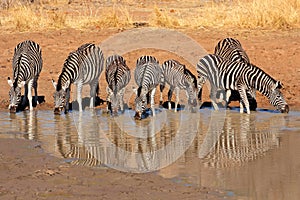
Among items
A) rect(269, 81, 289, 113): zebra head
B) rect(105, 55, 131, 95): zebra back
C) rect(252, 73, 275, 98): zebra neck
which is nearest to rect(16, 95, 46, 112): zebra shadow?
rect(105, 55, 131, 95): zebra back

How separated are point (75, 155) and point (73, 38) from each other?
10.1m

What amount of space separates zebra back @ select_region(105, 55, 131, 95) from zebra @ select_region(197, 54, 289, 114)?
1789 millimetres

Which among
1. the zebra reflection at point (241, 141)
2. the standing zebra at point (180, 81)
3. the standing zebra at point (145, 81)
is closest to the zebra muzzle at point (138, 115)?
the standing zebra at point (145, 81)

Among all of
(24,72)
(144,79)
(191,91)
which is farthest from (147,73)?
(24,72)

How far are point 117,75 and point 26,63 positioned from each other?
6.36 feet

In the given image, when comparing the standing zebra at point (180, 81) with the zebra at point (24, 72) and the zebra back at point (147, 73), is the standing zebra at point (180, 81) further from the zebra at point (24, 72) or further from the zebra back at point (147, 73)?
the zebra at point (24, 72)

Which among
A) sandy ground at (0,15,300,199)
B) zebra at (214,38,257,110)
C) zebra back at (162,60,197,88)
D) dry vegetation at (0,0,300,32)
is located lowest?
sandy ground at (0,15,300,199)

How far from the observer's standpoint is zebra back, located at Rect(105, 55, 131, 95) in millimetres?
12688

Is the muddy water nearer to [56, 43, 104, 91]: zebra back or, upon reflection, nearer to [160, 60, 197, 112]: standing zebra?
[160, 60, 197, 112]: standing zebra

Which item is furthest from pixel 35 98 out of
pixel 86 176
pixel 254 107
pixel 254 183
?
pixel 254 183

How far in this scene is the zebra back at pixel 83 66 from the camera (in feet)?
42.3

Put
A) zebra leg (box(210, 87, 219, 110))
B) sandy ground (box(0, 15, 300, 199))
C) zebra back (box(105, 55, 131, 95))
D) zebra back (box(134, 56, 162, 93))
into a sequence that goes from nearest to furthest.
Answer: sandy ground (box(0, 15, 300, 199))
zebra back (box(134, 56, 162, 93))
zebra back (box(105, 55, 131, 95))
zebra leg (box(210, 87, 219, 110))

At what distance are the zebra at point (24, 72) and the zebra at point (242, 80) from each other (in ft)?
11.9

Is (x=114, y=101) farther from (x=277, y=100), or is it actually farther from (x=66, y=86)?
(x=277, y=100)
